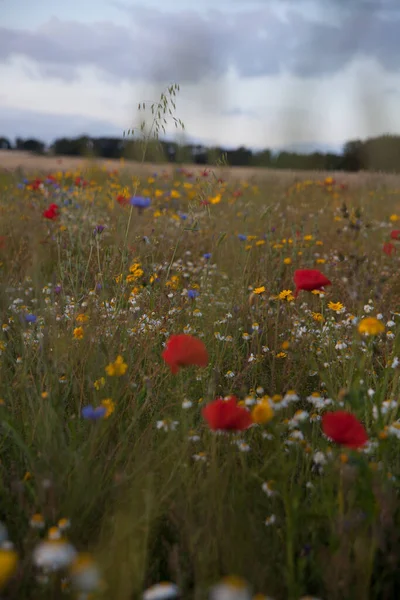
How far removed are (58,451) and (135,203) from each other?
1278mm

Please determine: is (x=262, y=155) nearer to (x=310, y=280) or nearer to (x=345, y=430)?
(x=310, y=280)

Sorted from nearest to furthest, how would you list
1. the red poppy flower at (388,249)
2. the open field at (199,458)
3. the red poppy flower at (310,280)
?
1. the open field at (199,458)
2. the red poppy flower at (310,280)
3. the red poppy flower at (388,249)

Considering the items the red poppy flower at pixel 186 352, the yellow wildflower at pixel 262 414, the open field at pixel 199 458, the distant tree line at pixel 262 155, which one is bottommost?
the open field at pixel 199 458

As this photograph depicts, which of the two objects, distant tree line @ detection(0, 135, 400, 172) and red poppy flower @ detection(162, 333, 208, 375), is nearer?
red poppy flower @ detection(162, 333, 208, 375)

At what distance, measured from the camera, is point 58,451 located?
1.60 meters

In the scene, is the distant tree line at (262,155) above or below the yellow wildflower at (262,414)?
above

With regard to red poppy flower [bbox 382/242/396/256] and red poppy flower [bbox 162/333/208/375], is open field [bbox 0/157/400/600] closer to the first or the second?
red poppy flower [bbox 162/333/208/375]

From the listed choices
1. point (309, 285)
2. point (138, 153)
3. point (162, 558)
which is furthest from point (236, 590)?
point (138, 153)

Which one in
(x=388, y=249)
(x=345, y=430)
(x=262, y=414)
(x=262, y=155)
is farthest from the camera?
(x=262, y=155)

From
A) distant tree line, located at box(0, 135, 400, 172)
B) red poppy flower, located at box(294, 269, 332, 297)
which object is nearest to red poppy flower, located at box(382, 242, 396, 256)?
distant tree line, located at box(0, 135, 400, 172)

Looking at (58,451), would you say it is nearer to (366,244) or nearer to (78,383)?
(78,383)

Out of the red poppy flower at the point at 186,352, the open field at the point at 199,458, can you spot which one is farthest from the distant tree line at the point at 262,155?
the red poppy flower at the point at 186,352

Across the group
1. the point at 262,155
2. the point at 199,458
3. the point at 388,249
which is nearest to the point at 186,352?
the point at 199,458

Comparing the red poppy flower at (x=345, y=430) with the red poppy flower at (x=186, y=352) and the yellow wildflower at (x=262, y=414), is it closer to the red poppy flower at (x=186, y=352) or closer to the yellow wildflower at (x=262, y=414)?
the yellow wildflower at (x=262, y=414)
